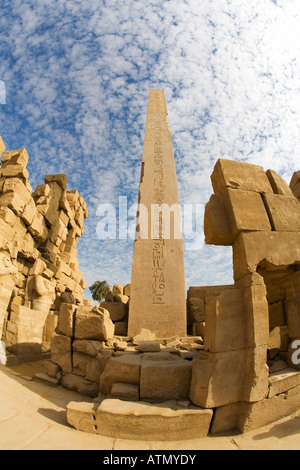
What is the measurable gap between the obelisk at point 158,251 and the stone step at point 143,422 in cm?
278

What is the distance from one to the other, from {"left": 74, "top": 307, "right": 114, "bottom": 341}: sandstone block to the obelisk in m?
1.65

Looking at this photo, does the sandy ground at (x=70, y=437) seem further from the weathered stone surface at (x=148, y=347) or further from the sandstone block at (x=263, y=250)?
the sandstone block at (x=263, y=250)

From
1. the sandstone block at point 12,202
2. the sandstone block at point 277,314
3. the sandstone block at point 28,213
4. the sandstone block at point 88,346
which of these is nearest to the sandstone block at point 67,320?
the sandstone block at point 88,346

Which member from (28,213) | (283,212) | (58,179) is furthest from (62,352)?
(58,179)

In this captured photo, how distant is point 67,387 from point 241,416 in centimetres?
236

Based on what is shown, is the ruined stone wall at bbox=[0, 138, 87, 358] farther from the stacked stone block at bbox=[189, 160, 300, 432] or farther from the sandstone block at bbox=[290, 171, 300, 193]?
the sandstone block at bbox=[290, 171, 300, 193]

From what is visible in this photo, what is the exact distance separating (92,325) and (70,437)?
5.19ft

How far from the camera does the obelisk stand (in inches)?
211

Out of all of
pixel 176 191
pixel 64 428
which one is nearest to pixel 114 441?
pixel 64 428

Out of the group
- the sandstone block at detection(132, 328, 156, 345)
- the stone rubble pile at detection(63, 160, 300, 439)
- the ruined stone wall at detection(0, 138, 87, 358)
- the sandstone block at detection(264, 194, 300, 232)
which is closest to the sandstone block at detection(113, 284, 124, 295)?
the ruined stone wall at detection(0, 138, 87, 358)

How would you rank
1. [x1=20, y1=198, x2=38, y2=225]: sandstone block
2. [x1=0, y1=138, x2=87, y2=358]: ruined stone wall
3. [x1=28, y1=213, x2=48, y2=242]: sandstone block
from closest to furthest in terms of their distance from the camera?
[x1=0, y1=138, x2=87, y2=358]: ruined stone wall → [x1=20, y1=198, x2=38, y2=225]: sandstone block → [x1=28, y1=213, x2=48, y2=242]: sandstone block

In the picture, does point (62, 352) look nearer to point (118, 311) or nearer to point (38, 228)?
point (118, 311)
